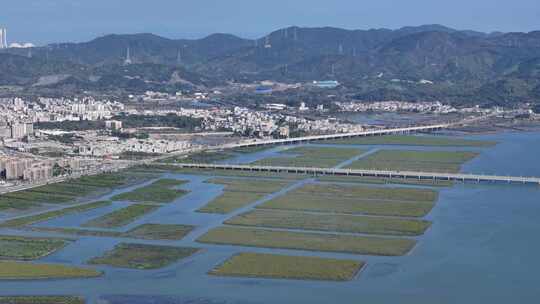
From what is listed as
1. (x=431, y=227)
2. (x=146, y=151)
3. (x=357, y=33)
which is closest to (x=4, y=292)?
(x=431, y=227)

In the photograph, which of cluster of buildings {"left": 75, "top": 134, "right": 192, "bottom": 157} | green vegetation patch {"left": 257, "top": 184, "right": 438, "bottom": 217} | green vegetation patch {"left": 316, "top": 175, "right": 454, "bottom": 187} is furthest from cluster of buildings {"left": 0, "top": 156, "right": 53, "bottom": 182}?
green vegetation patch {"left": 316, "top": 175, "right": 454, "bottom": 187}

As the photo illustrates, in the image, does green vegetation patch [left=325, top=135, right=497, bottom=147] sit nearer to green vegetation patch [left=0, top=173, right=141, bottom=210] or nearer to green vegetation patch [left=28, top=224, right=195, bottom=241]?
green vegetation patch [left=0, top=173, right=141, bottom=210]

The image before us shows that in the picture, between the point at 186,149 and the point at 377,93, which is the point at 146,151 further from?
the point at 377,93

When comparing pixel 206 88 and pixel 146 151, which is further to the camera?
pixel 206 88

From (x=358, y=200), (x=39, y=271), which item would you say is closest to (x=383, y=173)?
(x=358, y=200)

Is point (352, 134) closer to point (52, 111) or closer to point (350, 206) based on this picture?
point (52, 111)

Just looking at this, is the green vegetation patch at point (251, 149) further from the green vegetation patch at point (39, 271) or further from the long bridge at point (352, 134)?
the green vegetation patch at point (39, 271)
